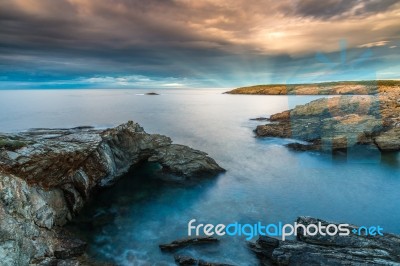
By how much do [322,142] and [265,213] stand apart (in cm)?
2356

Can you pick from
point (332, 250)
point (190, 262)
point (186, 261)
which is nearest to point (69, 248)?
point (186, 261)

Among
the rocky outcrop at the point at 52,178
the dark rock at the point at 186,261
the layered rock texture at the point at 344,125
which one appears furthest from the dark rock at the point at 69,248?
the layered rock texture at the point at 344,125

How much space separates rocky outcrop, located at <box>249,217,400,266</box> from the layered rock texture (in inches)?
1024

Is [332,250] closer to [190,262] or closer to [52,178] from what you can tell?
[190,262]

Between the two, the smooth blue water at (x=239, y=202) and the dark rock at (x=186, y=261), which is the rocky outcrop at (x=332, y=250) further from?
the dark rock at (x=186, y=261)

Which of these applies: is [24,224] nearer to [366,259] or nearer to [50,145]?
[50,145]

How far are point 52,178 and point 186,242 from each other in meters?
9.10

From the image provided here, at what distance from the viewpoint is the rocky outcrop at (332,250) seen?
12953 millimetres

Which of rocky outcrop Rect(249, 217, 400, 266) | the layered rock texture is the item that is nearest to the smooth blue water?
rocky outcrop Rect(249, 217, 400, 266)

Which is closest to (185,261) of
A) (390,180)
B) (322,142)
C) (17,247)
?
(17,247)

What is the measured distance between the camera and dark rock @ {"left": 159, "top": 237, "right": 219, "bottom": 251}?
639 inches

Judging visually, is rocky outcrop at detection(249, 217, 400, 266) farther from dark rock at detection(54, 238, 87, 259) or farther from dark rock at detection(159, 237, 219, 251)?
dark rock at detection(54, 238, 87, 259)

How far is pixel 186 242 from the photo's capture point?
54.4 feet

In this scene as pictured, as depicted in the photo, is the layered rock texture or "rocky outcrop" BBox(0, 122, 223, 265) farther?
the layered rock texture
